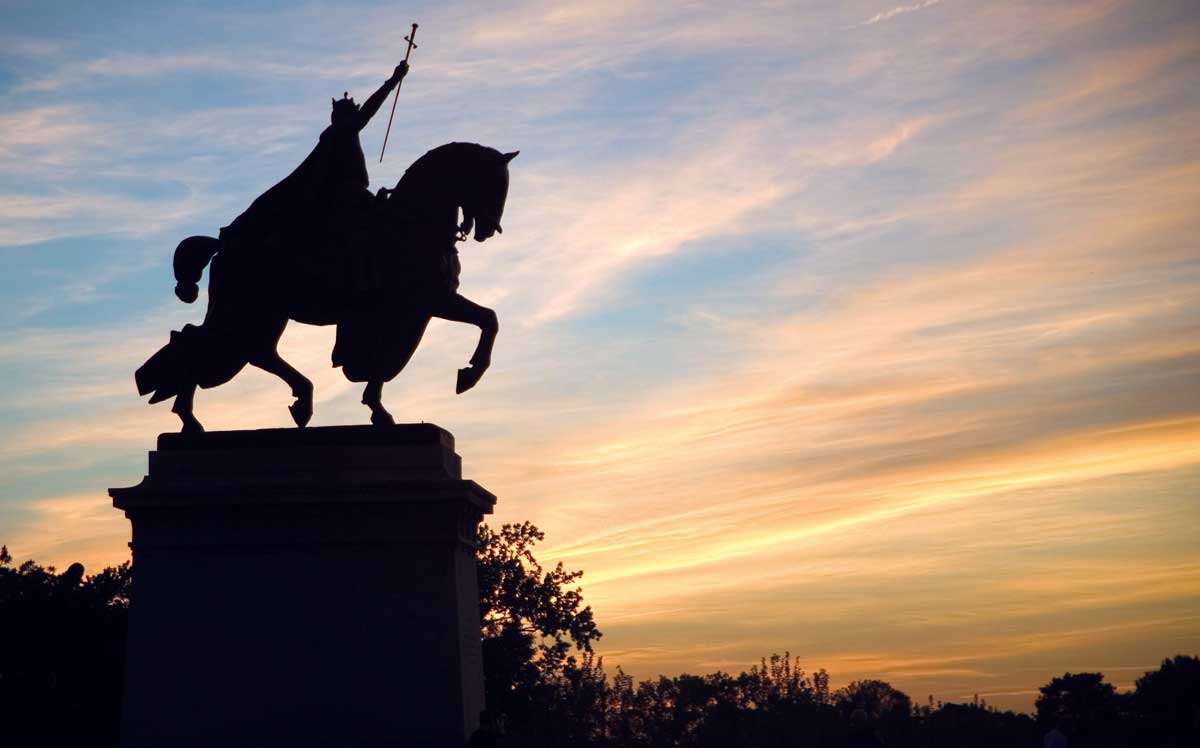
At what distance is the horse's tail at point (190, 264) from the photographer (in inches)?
587

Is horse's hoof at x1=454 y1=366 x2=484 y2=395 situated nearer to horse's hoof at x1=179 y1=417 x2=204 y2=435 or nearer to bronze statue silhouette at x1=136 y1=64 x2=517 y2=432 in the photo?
bronze statue silhouette at x1=136 y1=64 x2=517 y2=432

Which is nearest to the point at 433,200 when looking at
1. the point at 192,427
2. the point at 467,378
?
the point at 467,378

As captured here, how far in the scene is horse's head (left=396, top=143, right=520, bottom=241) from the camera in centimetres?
1447

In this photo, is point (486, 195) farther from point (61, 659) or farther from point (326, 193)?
point (61, 659)

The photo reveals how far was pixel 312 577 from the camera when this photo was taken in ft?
45.0

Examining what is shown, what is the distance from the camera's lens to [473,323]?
14617 millimetres

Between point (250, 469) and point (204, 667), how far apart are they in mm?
1875

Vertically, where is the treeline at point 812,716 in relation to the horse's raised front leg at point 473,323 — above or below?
below

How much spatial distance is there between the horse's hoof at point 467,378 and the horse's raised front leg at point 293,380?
1507 mm

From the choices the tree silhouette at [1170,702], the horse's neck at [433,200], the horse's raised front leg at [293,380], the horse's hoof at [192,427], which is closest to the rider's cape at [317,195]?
the horse's neck at [433,200]

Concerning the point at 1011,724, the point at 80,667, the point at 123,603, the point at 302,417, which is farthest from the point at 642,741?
the point at 302,417

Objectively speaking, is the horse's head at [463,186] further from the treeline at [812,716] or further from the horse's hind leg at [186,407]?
the treeline at [812,716]

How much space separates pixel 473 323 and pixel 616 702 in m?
20.1

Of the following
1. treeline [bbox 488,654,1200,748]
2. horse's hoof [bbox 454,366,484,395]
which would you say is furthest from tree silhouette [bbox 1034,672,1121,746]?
horse's hoof [bbox 454,366,484,395]
